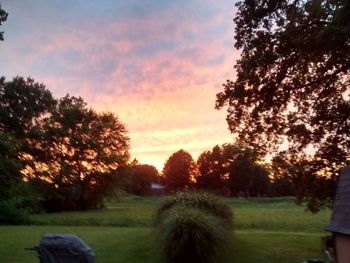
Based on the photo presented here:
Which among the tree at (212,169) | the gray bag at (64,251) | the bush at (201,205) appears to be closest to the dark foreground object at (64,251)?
the gray bag at (64,251)

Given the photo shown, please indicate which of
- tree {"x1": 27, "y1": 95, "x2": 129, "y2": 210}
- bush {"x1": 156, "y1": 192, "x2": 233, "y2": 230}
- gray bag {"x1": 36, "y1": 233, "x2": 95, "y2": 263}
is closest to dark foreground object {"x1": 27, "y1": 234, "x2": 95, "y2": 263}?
gray bag {"x1": 36, "y1": 233, "x2": 95, "y2": 263}

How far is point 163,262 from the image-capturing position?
17.1 meters

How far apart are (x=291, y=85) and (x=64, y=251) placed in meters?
11.2

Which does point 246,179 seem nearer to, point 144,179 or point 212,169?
point 212,169

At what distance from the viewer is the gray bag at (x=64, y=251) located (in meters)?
11.7

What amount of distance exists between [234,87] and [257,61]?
4.73 ft

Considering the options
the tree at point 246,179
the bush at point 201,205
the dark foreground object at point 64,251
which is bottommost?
the dark foreground object at point 64,251

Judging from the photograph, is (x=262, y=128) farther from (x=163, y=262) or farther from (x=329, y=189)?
(x=163, y=262)

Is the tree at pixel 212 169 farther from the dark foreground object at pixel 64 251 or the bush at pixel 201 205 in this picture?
the dark foreground object at pixel 64 251

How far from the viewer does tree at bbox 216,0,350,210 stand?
667 inches

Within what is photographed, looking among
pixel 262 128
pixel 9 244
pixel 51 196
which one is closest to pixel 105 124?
pixel 51 196

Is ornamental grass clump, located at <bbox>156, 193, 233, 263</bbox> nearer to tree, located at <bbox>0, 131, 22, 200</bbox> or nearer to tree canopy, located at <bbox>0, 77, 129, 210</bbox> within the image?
tree, located at <bbox>0, 131, 22, 200</bbox>

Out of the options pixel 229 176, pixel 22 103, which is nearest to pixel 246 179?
pixel 229 176

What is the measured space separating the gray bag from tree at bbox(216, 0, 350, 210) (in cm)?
907
